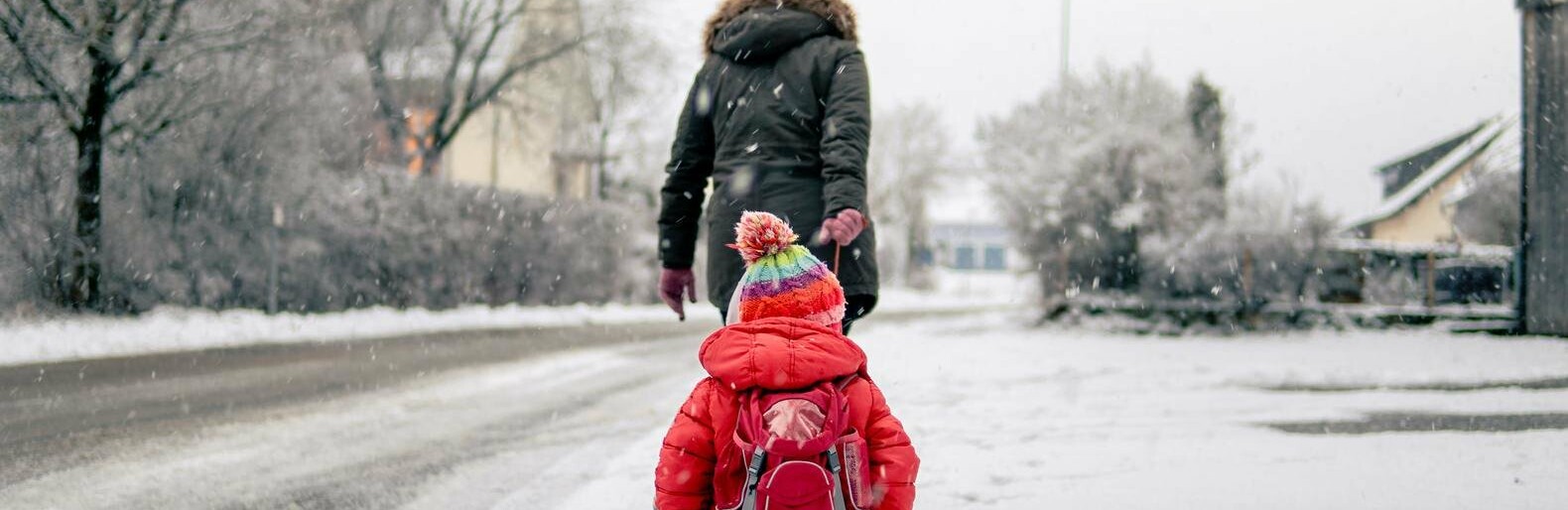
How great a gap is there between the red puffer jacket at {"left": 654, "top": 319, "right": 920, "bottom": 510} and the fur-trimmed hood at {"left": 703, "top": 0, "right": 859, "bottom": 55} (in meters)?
1.17

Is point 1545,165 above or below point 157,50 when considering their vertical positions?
below

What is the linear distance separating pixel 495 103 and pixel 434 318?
382 inches

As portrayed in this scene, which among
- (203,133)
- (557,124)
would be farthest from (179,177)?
(557,124)

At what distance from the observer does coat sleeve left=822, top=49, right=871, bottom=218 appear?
119 inches

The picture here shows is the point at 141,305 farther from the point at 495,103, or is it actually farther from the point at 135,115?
the point at 495,103

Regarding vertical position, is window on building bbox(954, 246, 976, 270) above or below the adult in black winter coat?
below

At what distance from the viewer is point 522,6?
2342 centimetres

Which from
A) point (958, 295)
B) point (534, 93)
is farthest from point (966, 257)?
point (534, 93)

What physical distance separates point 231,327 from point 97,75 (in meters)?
2.93

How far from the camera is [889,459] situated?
2494 mm

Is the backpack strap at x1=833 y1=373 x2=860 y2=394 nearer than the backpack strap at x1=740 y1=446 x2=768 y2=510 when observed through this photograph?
No

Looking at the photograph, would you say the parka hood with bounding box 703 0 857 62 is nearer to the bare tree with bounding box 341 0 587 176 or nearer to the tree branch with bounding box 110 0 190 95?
the tree branch with bounding box 110 0 190 95

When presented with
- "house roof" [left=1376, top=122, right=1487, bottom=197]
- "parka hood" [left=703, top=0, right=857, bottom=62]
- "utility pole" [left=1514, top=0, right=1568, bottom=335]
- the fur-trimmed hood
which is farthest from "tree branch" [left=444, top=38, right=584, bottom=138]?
"parka hood" [left=703, top=0, right=857, bottom=62]

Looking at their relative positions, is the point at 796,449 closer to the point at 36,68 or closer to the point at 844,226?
the point at 844,226
